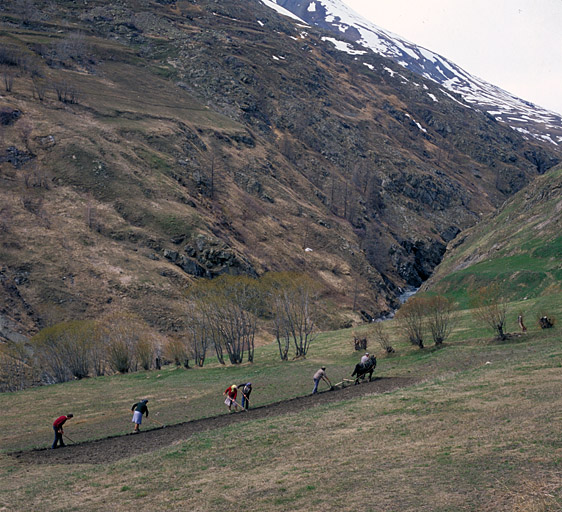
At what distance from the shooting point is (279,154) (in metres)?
144

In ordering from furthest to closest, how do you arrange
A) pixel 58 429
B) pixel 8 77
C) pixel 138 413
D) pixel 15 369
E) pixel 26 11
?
pixel 26 11 → pixel 8 77 → pixel 15 369 → pixel 138 413 → pixel 58 429

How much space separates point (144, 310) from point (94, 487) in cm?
6448

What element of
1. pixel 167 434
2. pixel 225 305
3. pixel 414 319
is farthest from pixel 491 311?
pixel 225 305

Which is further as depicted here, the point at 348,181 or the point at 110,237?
the point at 348,181

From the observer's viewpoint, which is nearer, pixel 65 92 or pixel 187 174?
pixel 187 174

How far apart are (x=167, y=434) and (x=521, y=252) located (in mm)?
58664

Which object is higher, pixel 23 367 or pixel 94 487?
pixel 94 487

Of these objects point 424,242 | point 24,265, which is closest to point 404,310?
point 24,265

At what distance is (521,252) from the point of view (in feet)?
233

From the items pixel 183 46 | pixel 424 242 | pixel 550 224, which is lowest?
pixel 424 242

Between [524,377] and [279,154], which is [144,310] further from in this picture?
[279,154]

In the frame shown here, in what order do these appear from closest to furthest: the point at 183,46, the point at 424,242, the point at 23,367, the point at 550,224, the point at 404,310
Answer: the point at 404,310 < the point at 23,367 < the point at 550,224 < the point at 424,242 < the point at 183,46

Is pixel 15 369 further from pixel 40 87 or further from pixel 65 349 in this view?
pixel 40 87

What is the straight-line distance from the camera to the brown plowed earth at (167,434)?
81.2 ft
